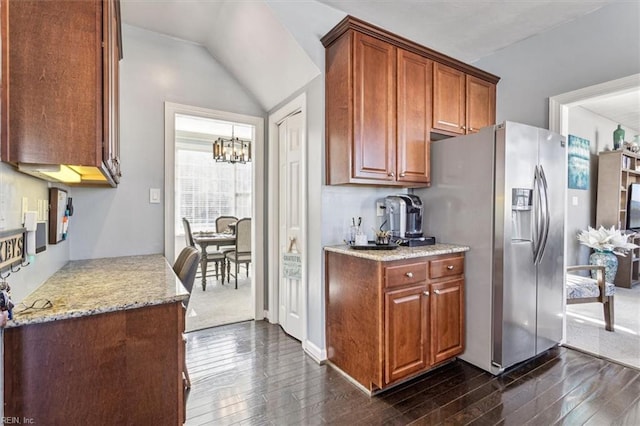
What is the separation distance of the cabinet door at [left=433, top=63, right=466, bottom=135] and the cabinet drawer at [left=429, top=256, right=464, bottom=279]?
1.17 meters

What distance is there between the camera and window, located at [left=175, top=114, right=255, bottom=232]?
5887 mm

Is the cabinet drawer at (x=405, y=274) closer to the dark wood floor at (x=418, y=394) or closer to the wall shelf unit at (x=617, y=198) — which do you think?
the dark wood floor at (x=418, y=394)

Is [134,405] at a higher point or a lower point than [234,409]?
higher

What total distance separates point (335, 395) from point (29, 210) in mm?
1968

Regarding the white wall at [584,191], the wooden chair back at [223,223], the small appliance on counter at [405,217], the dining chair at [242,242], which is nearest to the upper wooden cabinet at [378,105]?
the small appliance on counter at [405,217]

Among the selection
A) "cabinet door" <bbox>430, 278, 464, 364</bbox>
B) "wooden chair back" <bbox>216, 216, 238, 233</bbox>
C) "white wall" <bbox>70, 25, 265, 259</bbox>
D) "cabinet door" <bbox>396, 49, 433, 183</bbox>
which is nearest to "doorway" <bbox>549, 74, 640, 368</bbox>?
"cabinet door" <bbox>430, 278, 464, 364</bbox>

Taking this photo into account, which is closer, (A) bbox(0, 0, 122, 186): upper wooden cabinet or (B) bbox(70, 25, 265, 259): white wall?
(A) bbox(0, 0, 122, 186): upper wooden cabinet

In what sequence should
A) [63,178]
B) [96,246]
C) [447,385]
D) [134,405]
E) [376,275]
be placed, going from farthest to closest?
[96,246] → [447,385] → [376,275] → [63,178] → [134,405]

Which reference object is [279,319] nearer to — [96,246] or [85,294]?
[96,246]

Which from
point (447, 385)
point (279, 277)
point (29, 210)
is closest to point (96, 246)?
point (29, 210)

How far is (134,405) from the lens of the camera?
1249mm

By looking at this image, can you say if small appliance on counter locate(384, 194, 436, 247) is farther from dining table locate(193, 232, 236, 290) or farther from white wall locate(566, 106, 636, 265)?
white wall locate(566, 106, 636, 265)

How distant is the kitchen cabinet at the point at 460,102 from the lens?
2711mm

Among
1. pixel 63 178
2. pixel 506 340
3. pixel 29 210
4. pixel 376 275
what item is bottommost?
pixel 506 340
